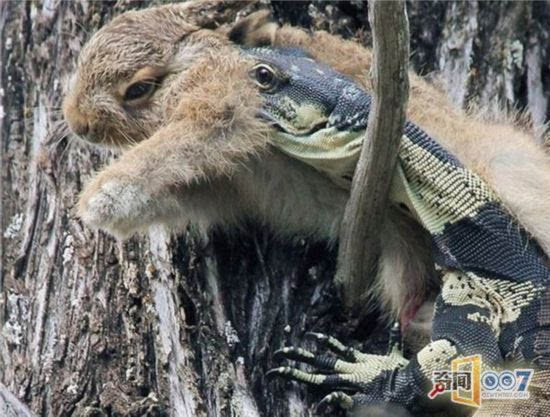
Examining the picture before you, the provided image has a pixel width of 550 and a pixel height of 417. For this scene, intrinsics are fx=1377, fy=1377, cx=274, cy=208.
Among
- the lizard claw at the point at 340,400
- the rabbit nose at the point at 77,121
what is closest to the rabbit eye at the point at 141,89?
the rabbit nose at the point at 77,121

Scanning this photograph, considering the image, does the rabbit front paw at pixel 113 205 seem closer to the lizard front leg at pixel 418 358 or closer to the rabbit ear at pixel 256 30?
the lizard front leg at pixel 418 358

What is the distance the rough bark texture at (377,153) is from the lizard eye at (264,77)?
784 mm

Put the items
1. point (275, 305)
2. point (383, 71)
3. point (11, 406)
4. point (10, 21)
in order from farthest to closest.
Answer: point (10, 21) → point (275, 305) → point (11, 406) → point (383, 71)

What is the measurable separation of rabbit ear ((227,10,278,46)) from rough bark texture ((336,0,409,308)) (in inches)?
49.4


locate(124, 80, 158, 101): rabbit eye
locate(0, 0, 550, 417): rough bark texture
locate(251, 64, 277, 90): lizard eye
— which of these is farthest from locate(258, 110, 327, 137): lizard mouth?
locate(124, 80, 158, 101): rabbit eye

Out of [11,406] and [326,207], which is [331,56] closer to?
[326,207]

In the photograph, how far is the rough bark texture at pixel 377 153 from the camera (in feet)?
15.9

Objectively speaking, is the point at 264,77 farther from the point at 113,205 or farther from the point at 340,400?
the point at 340,400

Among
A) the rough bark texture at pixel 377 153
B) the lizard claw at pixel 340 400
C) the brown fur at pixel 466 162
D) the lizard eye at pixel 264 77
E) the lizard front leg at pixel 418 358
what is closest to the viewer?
the rough bark texture at pixel 377 153

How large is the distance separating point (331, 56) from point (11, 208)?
175 centimetres

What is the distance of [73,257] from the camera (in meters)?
6.22

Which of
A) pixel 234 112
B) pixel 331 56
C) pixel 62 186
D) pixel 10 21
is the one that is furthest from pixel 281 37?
pixel 10 21

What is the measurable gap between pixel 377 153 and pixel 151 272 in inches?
53.1

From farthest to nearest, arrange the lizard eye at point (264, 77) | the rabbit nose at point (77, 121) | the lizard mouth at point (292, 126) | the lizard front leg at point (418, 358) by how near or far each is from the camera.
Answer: the rabbit nose at point (77, 121)
the lizard eye at point (264, 77)
the lizard mouth at point (292, 126)
the lizard front leg at point (418, 358)
